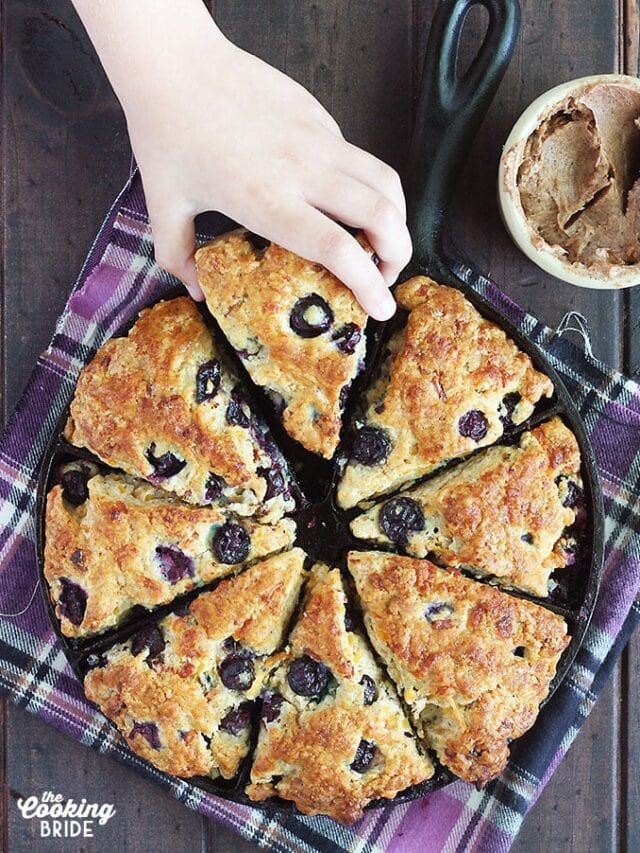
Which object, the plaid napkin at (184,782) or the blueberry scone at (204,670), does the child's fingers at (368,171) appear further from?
the blueberry scone at (204,670)

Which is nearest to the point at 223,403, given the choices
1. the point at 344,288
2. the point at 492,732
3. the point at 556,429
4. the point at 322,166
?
the point at 344,288

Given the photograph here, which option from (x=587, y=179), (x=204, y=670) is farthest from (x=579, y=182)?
(x=204, y=670)

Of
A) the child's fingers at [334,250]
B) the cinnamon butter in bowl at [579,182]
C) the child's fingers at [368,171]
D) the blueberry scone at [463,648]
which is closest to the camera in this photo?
the child's fingers at [334,250]

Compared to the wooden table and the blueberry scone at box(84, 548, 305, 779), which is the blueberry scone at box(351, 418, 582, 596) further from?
the wooden table

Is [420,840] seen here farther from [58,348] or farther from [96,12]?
[96,12]

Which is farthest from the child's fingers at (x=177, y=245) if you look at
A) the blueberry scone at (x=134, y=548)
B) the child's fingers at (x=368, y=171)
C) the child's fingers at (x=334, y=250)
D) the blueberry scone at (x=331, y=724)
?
the blueberry scone at (x=331, y=724)

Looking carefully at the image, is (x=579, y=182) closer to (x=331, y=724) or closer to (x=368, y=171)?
(x=368, y=171)

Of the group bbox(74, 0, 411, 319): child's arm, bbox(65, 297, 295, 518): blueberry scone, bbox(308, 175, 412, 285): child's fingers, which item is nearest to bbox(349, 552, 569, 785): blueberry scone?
bbox(65, 297, 295, 518): blueberry scone
